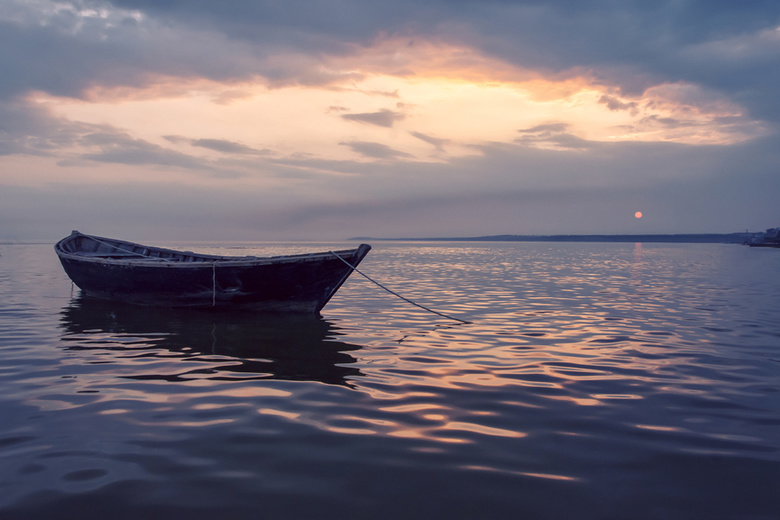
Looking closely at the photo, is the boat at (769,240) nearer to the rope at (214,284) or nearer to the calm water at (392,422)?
the calm water at (392,422)

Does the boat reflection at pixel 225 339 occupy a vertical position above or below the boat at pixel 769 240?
below

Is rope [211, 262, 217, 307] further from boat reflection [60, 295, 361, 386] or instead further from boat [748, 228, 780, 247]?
boat [748, 228, 780, 247]

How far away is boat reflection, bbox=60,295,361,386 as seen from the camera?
7.94m

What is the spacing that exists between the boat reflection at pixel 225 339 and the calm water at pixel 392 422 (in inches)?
3.3

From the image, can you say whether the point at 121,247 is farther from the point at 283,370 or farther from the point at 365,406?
the point at 365,406

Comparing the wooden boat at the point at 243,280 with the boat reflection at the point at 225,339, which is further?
the wooden boat at the point at 243,280

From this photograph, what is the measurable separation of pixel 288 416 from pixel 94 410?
234 cm

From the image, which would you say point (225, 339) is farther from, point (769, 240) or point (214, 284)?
point (769, 240)

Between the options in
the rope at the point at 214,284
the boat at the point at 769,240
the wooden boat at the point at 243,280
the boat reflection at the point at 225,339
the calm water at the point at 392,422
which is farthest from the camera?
the boat at the point at 769,240

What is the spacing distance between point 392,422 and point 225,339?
6237 millimetres

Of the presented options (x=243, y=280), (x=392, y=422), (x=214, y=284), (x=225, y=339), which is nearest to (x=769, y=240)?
(x=243, y=280)

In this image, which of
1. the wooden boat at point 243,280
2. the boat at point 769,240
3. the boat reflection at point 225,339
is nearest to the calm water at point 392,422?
the boat reflection at point 225,339

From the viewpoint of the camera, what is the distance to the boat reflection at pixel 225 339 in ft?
26.1

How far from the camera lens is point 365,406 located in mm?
5988
